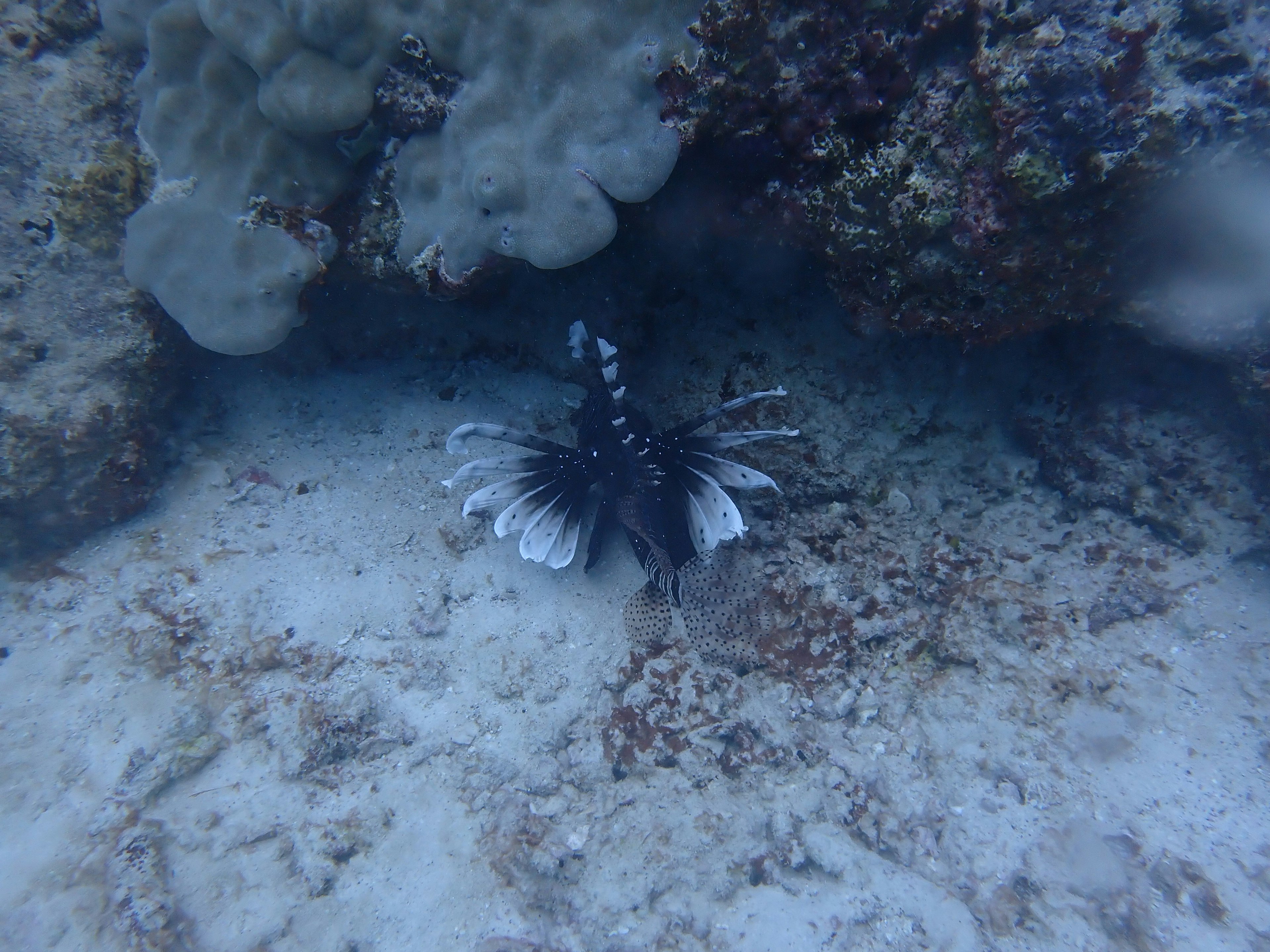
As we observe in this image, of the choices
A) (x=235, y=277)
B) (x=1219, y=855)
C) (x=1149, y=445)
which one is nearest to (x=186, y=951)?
(x=235, y=277)

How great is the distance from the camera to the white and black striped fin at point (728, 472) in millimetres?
3322

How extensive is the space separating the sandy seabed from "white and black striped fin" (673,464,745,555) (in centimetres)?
45

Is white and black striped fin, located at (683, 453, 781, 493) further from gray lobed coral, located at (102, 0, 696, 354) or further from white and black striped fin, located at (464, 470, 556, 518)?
gray lobed coral, located at (102, 0, 696, 354)

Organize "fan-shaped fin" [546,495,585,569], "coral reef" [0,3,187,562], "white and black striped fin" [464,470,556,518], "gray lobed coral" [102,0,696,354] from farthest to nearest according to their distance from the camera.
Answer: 1. "fan-shaped fin" [546,495,585,569]
2. "white and black striped fin" [464,470,556,518]
3. "coral reef" [0,3,187,562]
4. "gray lobed coral" [102,0,696,354]

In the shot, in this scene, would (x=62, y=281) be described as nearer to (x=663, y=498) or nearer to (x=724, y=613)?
(x=663, y=498)

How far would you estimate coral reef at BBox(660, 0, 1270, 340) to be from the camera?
2129 millimetres

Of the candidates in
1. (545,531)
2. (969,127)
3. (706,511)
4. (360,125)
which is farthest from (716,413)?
(360,125)

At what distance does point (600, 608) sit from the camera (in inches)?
148

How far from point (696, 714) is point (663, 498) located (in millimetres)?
1271

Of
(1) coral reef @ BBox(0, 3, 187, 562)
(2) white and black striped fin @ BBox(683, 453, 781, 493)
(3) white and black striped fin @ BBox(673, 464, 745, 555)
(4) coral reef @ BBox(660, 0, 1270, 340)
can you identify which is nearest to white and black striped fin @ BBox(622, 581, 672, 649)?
(3) white and black striped fin @ BBox(673, 464, 745, 555)

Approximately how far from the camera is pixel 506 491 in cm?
365

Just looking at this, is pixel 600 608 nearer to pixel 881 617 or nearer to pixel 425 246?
pixel 881 617

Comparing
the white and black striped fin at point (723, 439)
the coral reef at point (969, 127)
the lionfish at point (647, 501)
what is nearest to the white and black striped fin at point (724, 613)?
the lionfish at point (647, 501)

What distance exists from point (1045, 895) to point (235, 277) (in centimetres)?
507
